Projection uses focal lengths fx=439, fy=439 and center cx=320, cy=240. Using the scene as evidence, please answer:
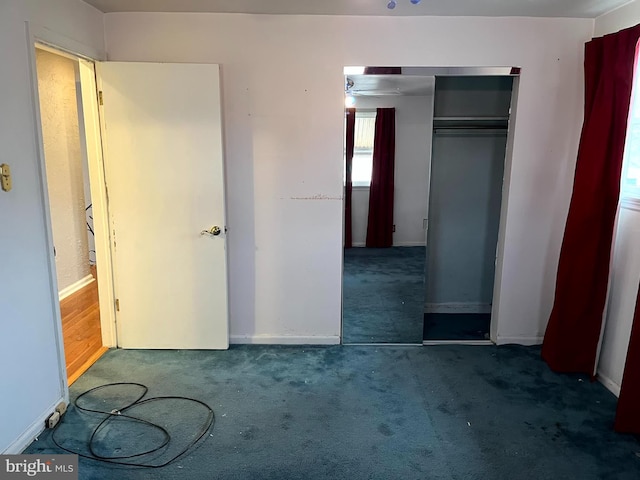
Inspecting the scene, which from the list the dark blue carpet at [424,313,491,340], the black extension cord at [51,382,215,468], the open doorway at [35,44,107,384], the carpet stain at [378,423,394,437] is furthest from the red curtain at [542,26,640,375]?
the open doorway at [35,44,107,384]

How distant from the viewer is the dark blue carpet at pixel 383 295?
3.40 meters

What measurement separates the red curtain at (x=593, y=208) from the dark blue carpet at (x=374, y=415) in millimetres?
246

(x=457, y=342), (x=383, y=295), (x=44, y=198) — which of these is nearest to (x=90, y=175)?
(x=44, y=198)

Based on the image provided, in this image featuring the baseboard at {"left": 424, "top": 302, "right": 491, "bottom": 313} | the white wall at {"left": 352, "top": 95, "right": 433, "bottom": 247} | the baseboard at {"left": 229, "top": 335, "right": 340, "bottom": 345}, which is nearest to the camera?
the white wall at {"left": 352, "top": 95, "right": 433, "bottom": 247}

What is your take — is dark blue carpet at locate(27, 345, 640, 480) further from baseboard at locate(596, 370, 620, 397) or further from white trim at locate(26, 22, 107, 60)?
white trim at locate(26, 22, 107, 60)

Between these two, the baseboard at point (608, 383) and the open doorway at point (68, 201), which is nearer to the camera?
the baseboard at point (608, 383)

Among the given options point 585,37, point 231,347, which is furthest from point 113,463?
point 585,37

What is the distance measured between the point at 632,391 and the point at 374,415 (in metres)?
1.33

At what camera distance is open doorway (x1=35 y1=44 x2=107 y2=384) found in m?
3.67

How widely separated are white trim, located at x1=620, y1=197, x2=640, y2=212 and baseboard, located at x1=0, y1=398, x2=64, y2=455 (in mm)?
3490

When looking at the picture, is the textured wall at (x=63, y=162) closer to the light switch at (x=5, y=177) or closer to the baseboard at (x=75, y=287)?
the baseboard at (x=75, y=287)

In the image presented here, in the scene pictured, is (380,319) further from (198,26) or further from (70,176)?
(70,176)

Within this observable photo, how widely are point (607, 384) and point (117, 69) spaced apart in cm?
376

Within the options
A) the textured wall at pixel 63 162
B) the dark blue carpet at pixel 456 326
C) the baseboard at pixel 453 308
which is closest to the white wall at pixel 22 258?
the textured wall at pixel 63 162
